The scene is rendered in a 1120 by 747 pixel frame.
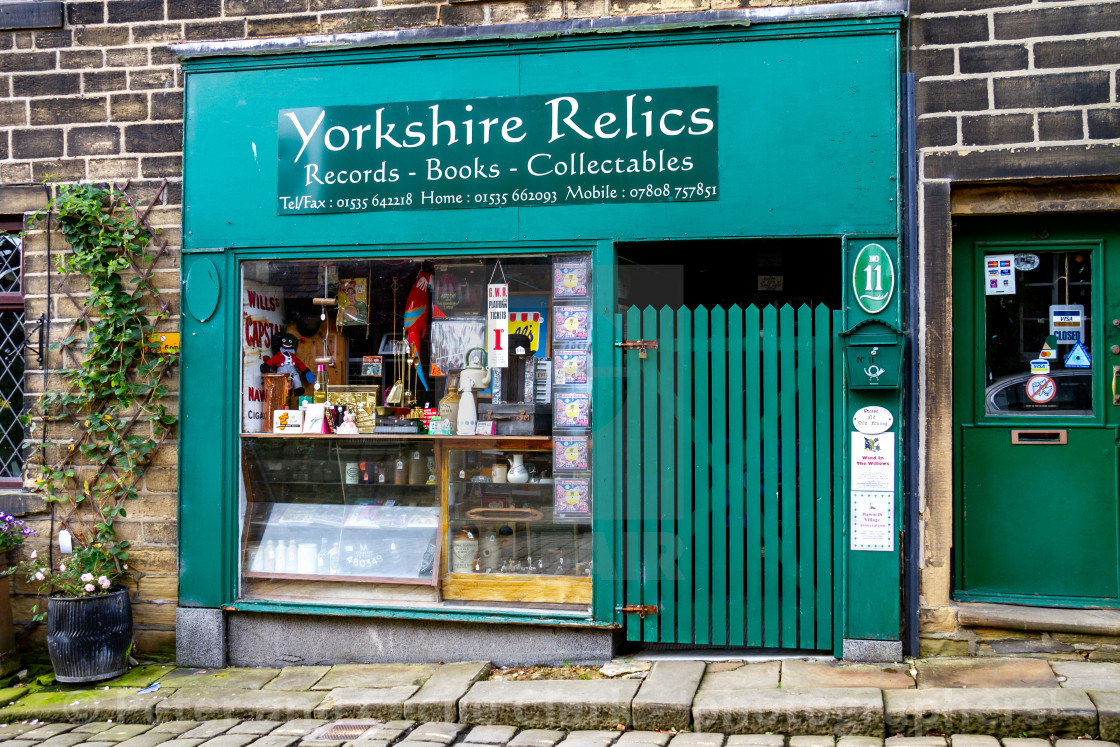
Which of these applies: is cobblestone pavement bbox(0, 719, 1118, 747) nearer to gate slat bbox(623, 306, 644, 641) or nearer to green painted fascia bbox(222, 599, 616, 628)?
green painted fascia bbox(222, 599, 616, 628)

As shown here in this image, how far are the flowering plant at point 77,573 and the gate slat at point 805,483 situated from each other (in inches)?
178

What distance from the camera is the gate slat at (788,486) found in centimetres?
532

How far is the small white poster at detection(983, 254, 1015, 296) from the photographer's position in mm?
5430

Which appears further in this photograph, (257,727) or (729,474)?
(729,474)

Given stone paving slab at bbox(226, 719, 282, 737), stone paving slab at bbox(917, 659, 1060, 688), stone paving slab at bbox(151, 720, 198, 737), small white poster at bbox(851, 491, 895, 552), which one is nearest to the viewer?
stone paving slab at bbox(917, 659, 1060, 688)

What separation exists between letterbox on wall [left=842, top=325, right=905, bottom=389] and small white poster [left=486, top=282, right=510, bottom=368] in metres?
2.22

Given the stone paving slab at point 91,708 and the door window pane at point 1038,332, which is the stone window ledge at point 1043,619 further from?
the stone paving slab at point 91,708

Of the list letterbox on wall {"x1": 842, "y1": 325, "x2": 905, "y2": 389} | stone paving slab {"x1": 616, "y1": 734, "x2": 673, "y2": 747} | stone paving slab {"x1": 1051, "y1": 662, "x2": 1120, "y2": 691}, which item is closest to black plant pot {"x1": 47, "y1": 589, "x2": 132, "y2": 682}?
stone paving slab {"x1": 616, "y1": 734, "x2": 673, "y2": 747}

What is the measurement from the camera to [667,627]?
215 inches

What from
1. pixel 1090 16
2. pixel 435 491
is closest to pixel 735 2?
pixel 1090 16

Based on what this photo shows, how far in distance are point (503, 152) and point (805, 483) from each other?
285 centimetres

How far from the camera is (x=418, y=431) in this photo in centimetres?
606

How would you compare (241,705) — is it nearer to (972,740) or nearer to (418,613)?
(418,613)

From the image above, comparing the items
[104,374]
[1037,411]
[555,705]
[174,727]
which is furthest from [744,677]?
[104,374]
